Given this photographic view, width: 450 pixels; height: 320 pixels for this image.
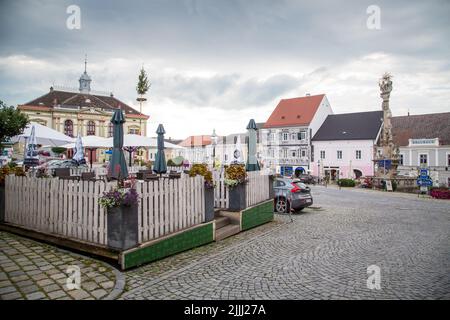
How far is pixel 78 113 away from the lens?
176ft

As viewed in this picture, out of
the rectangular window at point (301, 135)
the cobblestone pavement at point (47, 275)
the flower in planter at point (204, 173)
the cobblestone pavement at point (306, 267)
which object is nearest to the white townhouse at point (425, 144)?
the rectangular window at point (301, 135)

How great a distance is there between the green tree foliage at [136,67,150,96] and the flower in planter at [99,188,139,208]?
39358mm

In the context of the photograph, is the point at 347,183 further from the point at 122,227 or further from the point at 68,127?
the point at 68,127

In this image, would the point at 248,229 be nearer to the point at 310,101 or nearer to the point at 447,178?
the point at 447,178

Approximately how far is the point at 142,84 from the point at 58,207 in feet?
125

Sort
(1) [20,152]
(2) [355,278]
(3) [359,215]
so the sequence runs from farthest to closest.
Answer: (1) [20,152] → (3) [359,215] → (2) [355,278]

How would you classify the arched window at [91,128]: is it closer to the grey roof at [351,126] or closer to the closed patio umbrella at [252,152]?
the grey roof at [351,126]

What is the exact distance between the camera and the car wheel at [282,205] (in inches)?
477

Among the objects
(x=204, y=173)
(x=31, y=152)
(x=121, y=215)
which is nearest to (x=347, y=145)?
(x=204, y=173)

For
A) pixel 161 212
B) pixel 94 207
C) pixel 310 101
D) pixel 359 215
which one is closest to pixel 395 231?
pixel 359 215

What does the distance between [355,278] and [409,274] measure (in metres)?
1.10

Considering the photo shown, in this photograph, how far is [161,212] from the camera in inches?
242

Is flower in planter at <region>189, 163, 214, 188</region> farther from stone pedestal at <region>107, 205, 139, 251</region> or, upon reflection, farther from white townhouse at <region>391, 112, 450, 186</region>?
white townhouse at <region>391, 112, 450, 186</region>

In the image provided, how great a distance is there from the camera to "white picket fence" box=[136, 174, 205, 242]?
577 cm
